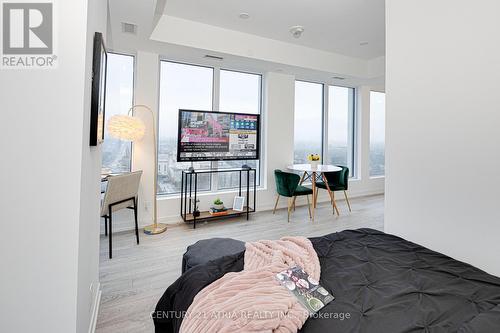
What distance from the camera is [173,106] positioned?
14.2 feet

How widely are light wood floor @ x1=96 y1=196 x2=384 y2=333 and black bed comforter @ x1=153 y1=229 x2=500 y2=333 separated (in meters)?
0.83

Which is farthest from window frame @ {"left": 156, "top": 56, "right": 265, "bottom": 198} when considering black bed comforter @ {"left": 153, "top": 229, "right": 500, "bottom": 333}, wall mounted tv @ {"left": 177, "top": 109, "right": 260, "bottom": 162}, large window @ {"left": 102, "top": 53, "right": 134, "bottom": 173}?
black bed comforter @ {"left": 153, "top": 229, "right": 500, "bottom": 333}

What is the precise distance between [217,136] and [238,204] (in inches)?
46.4

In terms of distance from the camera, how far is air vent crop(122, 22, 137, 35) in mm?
3070

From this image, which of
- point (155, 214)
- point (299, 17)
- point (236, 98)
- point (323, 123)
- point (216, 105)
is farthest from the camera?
point (323, 123)

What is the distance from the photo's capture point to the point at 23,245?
1.19 m

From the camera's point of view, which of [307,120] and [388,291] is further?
[307,120]

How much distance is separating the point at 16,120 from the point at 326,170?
4.10 metres

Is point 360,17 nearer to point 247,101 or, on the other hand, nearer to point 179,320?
point 247,101

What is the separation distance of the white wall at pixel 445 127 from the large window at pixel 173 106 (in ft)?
9.81

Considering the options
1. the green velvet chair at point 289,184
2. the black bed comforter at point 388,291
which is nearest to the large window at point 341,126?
the green velvet chair at point 289,184

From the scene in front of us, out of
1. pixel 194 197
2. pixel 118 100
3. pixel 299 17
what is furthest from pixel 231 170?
pixel 299 17

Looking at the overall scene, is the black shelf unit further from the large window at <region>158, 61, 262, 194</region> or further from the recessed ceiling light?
the recessed ceiling light

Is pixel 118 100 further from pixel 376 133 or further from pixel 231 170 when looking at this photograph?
pixel 376 133
